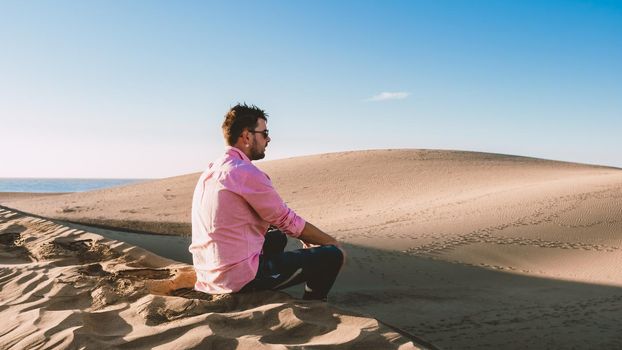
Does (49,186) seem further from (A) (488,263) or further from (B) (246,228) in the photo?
(B) (246,228)

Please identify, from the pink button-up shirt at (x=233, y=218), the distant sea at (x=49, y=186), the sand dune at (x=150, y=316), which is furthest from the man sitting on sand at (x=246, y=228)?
the distant sea at (x=49, y=186)

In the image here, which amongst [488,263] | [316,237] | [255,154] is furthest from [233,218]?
[488,263]

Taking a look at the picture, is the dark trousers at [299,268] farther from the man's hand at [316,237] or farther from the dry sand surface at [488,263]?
the dry sand surface at [488,263]

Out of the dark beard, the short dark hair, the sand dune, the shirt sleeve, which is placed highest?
the short dark hair

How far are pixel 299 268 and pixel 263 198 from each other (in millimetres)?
546

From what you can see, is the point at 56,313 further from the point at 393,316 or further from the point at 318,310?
the point at 393,316

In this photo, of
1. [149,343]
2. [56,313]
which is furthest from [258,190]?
[56,313]

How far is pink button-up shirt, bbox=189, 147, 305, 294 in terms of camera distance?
2.96 metres

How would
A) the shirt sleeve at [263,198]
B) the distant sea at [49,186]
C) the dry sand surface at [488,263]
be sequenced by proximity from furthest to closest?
the distant sea at [49,186] → the dry sand surface at [488,263] → the shirt sleeve at [263,198]

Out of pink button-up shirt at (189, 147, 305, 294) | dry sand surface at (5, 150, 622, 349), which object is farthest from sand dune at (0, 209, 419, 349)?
dry sand surface at (5, 150, 622, 349)

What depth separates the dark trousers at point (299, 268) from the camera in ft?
10.5

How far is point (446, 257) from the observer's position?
23.6 feet

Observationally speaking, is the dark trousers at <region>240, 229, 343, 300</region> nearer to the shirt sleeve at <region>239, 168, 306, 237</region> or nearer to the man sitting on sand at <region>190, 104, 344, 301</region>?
the man sitting on sand at <region>190, 104, 344, 301</region>

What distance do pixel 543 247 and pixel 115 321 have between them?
6.63 metres
